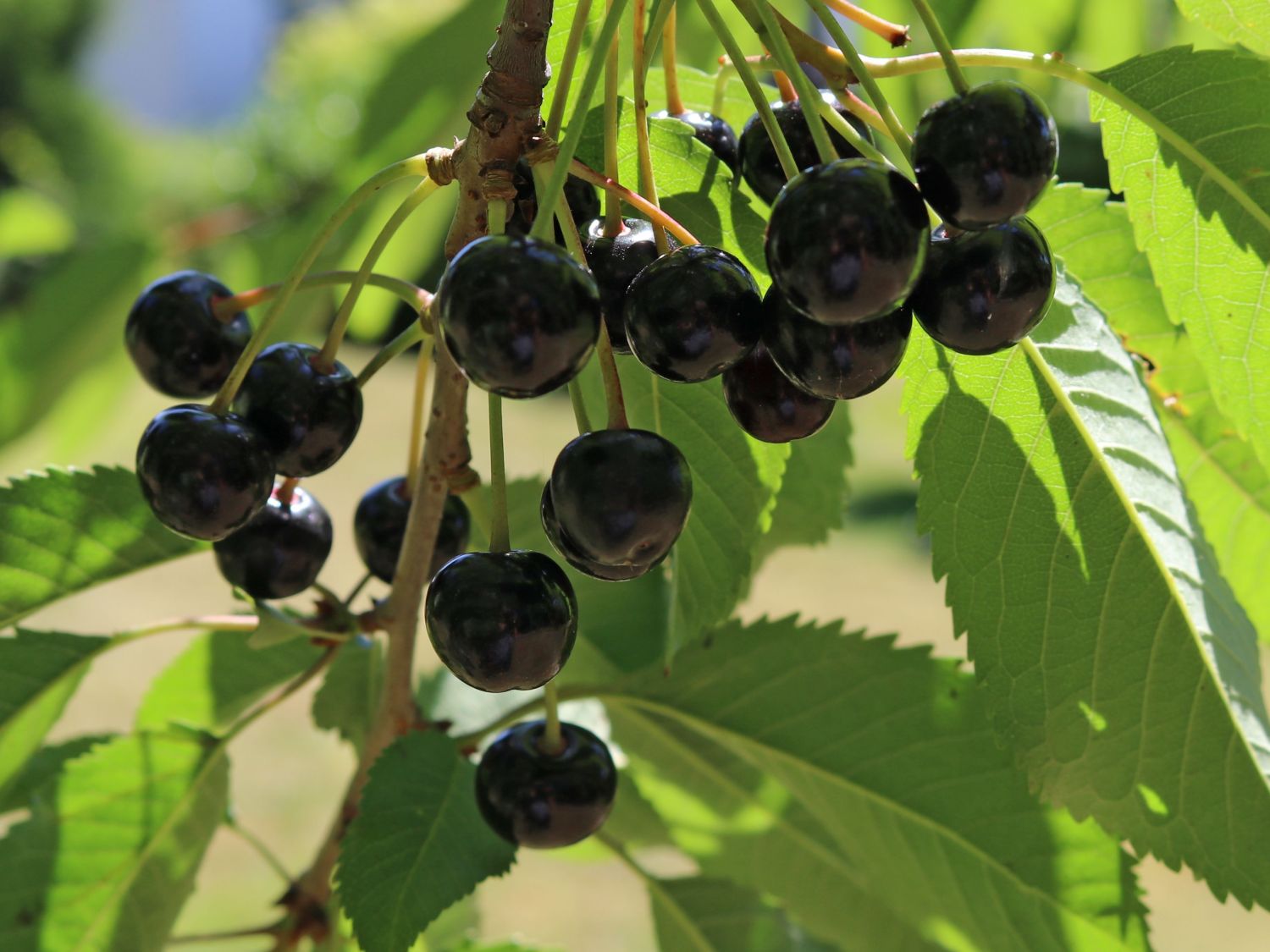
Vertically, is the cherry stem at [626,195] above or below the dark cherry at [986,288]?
above

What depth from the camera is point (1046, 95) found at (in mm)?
1875

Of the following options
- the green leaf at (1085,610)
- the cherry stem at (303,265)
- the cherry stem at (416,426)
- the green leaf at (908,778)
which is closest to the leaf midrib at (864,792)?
the green leaf at (908,778)

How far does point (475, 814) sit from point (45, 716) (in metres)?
0.45

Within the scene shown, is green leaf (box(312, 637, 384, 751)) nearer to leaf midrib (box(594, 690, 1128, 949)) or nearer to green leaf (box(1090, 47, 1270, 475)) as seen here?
leaf midrib (box(594, 690, 1128, 949))

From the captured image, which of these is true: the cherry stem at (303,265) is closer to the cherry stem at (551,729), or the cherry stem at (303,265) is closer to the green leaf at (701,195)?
the green leaf at (701,195)

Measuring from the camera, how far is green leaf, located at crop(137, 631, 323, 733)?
1296 mm

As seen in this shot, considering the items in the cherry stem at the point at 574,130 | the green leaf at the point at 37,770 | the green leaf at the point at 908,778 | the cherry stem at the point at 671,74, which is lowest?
the green leaf at the point at 908,778

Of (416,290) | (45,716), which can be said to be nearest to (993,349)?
(416,290)

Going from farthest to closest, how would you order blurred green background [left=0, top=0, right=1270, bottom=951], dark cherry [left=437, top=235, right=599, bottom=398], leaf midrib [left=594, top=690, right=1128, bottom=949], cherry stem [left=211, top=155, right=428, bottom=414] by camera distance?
blurred green background [left=0, top=0, right=1270, bottom=951] → leaf midrib [left=594, top=690, right=1128, bottom=949] → cherry stem [left=211, top=155, right=428, bottom=414] → dark cherry [left=437, top=235, right=599, bottom=398]

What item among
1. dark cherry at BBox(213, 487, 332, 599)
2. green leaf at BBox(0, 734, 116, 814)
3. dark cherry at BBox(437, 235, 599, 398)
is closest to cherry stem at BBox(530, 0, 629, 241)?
dark cherry at BBox(437, 235, 599, 398)

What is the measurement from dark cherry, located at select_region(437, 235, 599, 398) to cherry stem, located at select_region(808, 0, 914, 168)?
0.22 m

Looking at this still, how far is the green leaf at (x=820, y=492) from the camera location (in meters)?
1.26

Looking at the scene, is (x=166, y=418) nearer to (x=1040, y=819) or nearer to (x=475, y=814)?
(x=475, y=814)

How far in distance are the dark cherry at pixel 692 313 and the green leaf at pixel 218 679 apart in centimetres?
71
